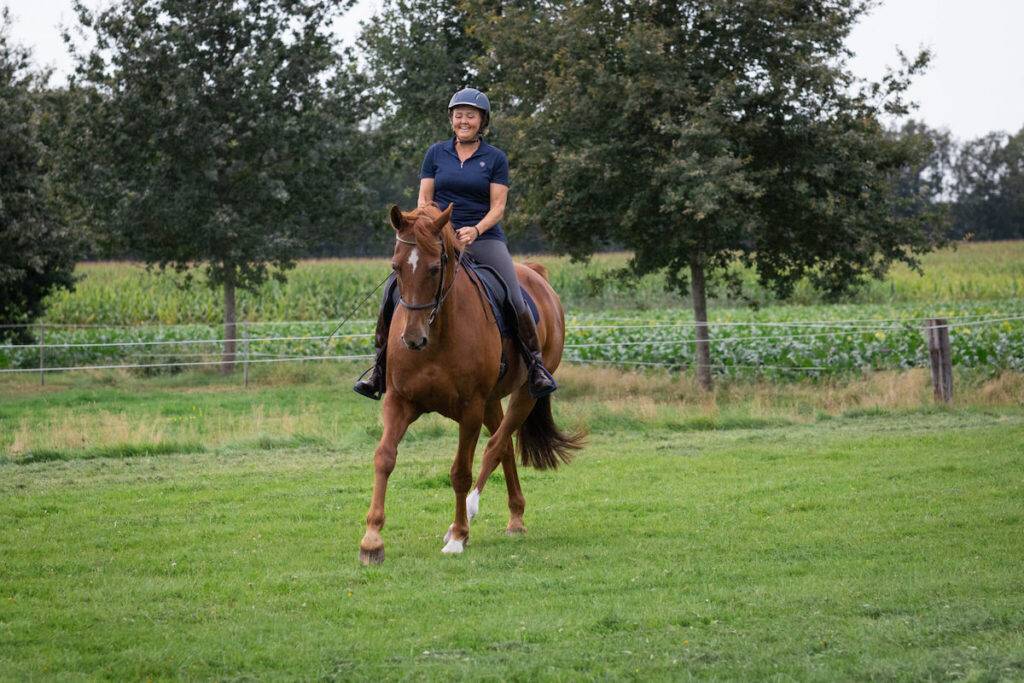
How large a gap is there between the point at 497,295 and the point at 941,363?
36.0ft

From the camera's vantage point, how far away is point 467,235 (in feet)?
28.9

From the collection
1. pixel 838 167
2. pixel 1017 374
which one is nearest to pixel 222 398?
pixel 838 167

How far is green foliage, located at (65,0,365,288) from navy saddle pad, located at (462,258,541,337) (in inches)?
751

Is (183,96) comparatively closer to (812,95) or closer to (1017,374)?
(812,95)

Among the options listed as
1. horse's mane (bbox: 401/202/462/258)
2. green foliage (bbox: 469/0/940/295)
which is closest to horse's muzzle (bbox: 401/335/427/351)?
horse's mane (bbox: 401/202/462/258)

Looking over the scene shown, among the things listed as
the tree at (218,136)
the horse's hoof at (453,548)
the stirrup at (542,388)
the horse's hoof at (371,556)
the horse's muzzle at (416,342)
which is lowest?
the horse's hoof at (453,548)

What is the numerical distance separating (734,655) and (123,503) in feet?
22.6

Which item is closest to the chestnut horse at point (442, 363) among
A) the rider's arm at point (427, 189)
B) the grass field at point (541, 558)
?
the grass field at point (541, 558)

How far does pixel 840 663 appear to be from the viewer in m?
5.41

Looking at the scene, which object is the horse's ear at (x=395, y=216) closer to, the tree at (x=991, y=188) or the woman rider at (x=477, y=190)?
the woman rider at (x=477, y=190)

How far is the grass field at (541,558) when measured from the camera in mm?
5637

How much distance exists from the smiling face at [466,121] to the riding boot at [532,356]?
1403 millimetres

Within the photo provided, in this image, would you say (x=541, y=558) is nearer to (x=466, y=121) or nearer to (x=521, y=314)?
(x=521, y=314)

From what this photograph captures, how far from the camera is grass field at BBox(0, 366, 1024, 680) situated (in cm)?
564
